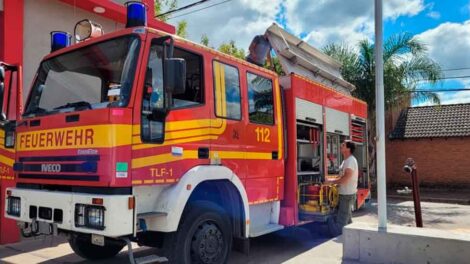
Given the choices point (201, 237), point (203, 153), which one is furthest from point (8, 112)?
point (201, 237)

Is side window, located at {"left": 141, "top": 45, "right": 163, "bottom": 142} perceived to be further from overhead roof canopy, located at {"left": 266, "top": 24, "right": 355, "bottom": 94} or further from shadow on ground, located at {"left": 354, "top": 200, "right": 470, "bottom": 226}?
shadow on ground, located at {"left": 354, "top": 200, "right": 470, "bottom": 226}

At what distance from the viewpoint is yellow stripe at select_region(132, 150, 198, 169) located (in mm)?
4587

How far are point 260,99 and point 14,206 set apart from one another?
3.49m

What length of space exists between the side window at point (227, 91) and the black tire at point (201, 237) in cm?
119

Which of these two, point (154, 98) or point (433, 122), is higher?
point (433, 122)

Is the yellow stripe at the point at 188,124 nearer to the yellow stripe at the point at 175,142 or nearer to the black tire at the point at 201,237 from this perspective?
the yellow stripe at the point at 175,142

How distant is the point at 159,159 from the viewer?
4801 mm

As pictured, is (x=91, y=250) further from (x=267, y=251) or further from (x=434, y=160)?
(x=434, y=160)

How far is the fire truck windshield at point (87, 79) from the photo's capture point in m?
4.70

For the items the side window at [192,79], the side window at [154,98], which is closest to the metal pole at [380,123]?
the side window at [192,79]

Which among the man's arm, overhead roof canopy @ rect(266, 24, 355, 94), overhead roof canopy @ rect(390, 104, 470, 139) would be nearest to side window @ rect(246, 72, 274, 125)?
overhead roof canopy @ rect(266, 24, 355, 94)

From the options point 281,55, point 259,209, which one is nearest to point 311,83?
point 281,55

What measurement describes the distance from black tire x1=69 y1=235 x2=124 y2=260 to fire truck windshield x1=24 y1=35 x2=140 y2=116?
1910mm

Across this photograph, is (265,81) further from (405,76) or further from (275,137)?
(405,76)
